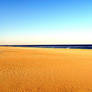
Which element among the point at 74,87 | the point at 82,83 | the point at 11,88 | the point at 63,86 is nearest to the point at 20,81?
the point at 11,88

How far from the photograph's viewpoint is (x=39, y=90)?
176 inches

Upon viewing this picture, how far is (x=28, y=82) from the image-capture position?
530cm

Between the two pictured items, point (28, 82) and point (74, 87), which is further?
point (28, 82)

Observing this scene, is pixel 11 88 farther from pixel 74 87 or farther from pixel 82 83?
pixel 82 83

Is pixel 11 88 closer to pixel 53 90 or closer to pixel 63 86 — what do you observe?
pixel 53 90

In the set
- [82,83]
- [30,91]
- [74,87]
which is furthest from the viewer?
[82,83]

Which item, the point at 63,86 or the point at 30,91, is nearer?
the point at 30,91

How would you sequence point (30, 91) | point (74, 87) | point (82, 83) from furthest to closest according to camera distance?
point (82, 83)
point (74, 87)
point (30, 91)

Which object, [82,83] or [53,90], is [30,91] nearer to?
[53,90]

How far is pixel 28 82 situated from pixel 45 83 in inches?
31.8

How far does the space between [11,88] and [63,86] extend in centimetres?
217

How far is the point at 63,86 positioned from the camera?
15.8 feet

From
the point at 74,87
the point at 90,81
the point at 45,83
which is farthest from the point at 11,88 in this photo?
the point at 90,81

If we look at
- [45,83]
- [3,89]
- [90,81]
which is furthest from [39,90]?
[90,81]
